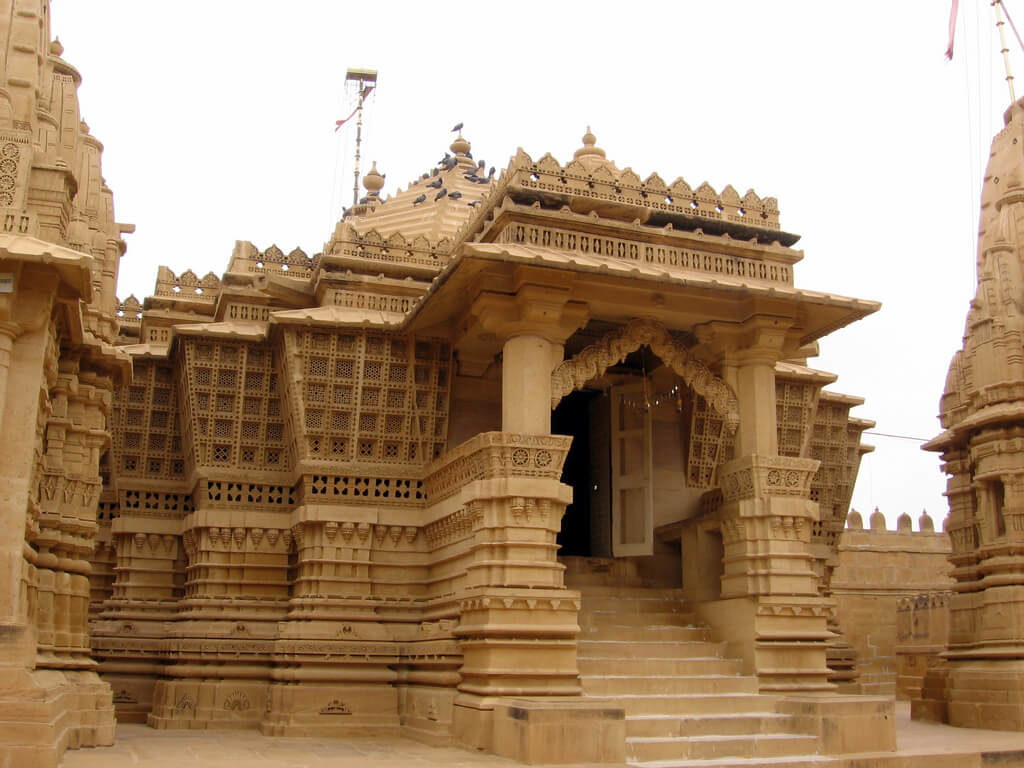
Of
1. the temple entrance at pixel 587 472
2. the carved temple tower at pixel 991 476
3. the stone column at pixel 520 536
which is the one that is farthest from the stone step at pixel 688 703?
the carved temple tower at pixel 991 476

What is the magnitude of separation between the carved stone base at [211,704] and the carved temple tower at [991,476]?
30.1 feet

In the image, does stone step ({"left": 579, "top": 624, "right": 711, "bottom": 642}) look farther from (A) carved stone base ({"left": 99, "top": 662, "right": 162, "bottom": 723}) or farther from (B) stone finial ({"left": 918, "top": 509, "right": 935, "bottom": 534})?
(B) stone finial ({"left": 918, "top": 509, "right": 935, "bottom": 534})

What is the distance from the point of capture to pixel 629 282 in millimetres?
12039

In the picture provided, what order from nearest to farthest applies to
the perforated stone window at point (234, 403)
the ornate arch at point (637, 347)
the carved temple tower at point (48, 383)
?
the carved temple tower at point (48, 383)
the ornate arch at point (637, 347)
the perforated stone window at point (234, 403)

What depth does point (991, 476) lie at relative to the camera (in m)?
14.2

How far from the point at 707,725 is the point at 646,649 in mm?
1561

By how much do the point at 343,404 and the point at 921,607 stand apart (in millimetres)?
13116

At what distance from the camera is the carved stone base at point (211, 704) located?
13242 mm

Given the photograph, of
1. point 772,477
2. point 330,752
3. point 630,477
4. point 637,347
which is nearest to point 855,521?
point 630,477

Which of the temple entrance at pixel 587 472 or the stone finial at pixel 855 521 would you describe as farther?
the stone finial at pixel 855 521

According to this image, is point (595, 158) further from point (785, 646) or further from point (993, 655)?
point (993, 655)

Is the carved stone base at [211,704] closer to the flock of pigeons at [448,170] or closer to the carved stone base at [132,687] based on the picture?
the carved stone base at [132,687]

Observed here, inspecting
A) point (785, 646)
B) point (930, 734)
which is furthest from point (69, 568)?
point (930, 734)

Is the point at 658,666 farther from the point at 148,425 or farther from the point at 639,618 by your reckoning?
the point at 148,425
